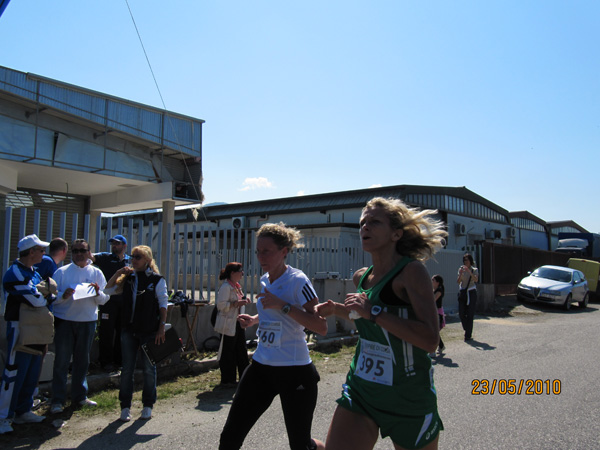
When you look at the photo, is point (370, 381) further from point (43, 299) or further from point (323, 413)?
point (43, 299)

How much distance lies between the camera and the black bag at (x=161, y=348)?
5.23 m

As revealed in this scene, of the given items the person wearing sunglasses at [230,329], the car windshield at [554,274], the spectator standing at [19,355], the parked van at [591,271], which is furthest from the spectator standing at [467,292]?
the parked van at [591,271]

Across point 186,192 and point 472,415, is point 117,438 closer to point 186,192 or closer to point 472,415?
point 472,415

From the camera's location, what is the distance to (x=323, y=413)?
530 cm

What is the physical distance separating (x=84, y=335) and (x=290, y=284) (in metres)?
3.47

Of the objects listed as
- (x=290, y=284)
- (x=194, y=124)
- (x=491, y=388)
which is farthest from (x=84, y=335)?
(x=194, y=124)

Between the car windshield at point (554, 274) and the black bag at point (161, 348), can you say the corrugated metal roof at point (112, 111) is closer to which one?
the black bag at point (161, 348)

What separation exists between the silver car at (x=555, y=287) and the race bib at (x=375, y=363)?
17.9 meters

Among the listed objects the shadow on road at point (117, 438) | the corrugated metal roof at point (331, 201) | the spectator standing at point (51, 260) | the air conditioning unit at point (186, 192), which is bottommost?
the shadow on road at point (117, 438)

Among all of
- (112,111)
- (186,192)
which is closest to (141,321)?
(186,192)

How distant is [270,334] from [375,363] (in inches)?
38.1

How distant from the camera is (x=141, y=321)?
5141 millimetres

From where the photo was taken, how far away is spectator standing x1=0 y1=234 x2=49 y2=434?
468 centimetres

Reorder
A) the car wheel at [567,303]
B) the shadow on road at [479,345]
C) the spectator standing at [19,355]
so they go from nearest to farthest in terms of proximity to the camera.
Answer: the spectator standing at [19,355] → the shadow on road at [479,345] → the car wheel at [567,303]
